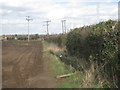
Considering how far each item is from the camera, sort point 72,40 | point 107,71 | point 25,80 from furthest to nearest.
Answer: point 72,40, point 25,80, point 107,71

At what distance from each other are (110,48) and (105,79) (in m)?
1.26

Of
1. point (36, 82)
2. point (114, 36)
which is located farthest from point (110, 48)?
point (36, 82)

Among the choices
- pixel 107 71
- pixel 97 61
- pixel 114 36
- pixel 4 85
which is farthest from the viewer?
pixel 4 85

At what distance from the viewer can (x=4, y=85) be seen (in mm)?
12516

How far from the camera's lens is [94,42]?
39.4 ft

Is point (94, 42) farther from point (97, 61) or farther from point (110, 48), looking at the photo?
point (110, 48)

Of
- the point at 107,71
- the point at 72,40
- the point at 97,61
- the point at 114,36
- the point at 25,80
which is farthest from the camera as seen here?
the point at 72,40

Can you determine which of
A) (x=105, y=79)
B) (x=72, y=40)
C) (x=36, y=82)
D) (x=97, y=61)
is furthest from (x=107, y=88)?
(x=72, y=40)

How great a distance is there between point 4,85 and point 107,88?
5116 mm

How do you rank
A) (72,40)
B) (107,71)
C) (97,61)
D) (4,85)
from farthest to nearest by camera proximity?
1. (72,40)
2. (4,85)
3. (97,61)
4. (107,71)

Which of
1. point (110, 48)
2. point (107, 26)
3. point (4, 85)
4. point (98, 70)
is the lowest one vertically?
→ point (4, 85)

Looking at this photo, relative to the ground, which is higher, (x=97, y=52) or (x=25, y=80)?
(x=97, y=52)

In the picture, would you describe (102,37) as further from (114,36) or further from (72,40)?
(72,40)

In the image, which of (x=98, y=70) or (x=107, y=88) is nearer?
(x=107, y=88)
